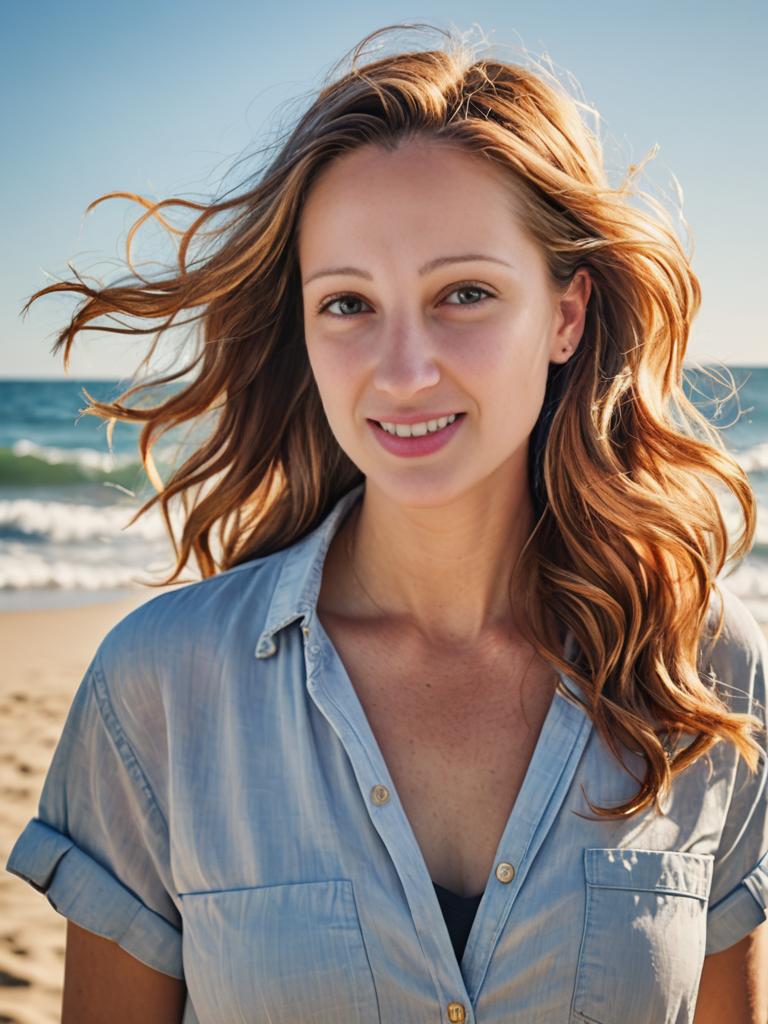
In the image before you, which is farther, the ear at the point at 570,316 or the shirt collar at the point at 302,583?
the ear at the point at 570,316

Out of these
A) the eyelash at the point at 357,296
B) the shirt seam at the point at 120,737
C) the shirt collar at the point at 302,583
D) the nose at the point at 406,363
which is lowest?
the shirt seam at the point at 120,737

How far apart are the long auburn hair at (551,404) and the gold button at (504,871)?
20 centimetres

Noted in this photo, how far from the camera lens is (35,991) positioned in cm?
405

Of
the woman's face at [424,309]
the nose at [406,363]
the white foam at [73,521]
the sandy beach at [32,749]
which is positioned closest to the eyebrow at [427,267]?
the woman's face at [424,309]

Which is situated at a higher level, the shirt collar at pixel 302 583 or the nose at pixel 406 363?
the nose at pixel 406 363

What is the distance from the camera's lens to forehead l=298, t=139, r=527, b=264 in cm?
204

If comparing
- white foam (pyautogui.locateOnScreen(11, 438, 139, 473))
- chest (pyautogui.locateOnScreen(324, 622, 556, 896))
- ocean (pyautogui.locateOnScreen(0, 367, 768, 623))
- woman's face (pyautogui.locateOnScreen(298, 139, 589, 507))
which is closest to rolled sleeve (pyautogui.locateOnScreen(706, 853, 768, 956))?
chest (pyautogui.locateOnScreen(324, 622, 556, 896))

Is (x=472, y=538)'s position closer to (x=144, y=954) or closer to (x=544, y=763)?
(x=544, y=763)

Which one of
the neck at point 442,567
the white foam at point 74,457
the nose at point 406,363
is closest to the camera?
the nose at point 406,363

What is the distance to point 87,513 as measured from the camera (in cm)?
1440

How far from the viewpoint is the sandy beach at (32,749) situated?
13.5 feet

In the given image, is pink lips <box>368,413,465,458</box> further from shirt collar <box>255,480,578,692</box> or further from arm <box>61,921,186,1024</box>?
arm <box>61,921,186,1024</box>

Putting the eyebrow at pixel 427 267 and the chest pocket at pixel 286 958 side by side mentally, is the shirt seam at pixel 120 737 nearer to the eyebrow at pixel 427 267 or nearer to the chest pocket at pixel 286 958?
the chest pocket at pixel 286 958

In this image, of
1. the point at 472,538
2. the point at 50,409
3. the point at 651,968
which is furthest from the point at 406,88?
the point at 50,409
